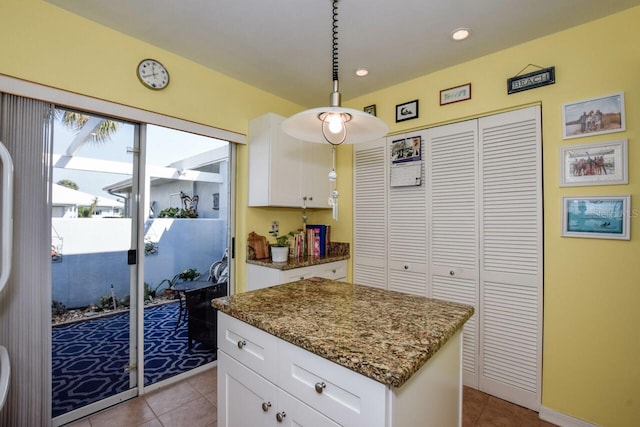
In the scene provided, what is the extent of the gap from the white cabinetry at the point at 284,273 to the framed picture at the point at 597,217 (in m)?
1.96

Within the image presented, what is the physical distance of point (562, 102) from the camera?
6.47ft

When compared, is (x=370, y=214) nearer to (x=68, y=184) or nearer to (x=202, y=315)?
(x=202, y=315)

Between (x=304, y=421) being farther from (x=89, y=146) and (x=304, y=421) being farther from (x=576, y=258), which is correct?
(x=89, y=146)

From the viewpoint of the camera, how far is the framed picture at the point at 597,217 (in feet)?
5.74

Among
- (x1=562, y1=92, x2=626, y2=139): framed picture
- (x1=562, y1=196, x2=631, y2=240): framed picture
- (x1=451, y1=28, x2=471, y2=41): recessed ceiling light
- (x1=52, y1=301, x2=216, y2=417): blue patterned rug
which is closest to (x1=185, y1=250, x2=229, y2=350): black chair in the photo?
(x1=52, y1=301, x2=216, y2=417): blue patterned rug

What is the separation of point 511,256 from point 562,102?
45.1 inches

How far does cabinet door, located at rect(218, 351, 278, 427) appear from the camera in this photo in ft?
4.00

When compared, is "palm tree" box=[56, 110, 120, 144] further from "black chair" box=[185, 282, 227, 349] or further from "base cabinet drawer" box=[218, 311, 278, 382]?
"base cabinet drawer" box=[218, 311, 278, 382]

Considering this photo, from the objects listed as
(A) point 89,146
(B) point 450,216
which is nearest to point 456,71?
(B) point 450,216

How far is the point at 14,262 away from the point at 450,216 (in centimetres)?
306

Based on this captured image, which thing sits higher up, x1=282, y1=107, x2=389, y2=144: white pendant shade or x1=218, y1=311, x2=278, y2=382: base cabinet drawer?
x1=282, y1=107, x2=389, y2=144: white pendant shade

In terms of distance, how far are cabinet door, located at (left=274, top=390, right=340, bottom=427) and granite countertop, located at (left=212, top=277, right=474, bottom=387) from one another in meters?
0.24

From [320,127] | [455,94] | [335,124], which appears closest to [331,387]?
[335,124]

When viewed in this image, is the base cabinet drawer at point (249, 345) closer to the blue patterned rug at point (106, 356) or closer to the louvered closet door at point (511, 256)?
the blue patterned rug at point (106, 356)
